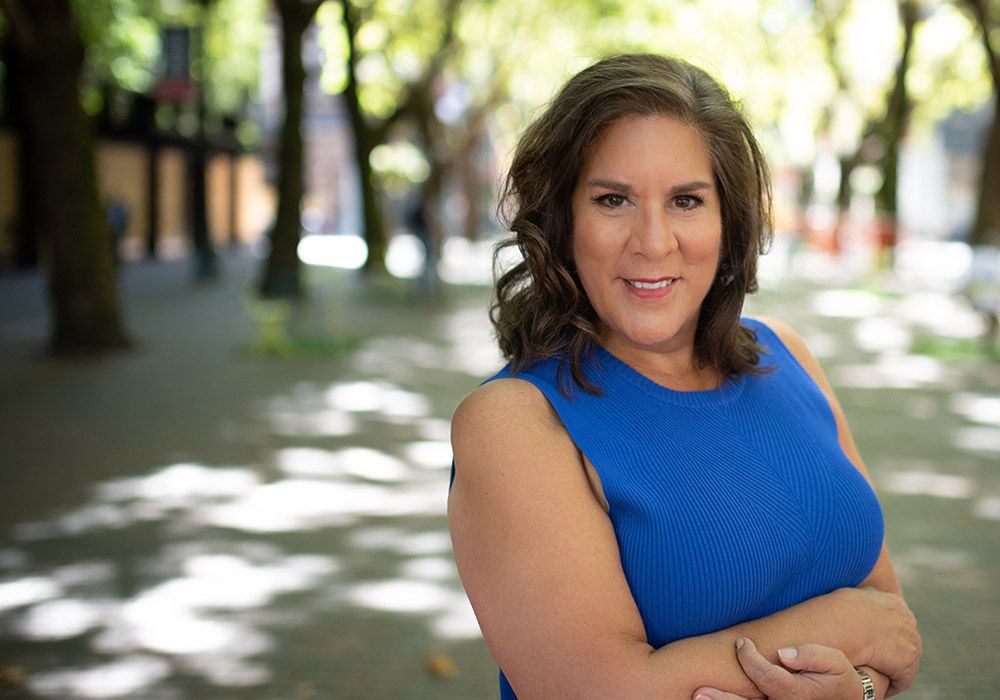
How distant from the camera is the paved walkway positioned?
441 centimetres

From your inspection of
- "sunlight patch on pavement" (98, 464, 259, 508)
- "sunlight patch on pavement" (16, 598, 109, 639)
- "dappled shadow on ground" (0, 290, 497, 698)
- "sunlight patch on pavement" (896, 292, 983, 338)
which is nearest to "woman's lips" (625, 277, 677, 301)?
"dappled shadow on ground" (0, 290, 497, 698)

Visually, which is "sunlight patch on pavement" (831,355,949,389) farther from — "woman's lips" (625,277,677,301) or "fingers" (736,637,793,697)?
"fingers" (736,637,793,697)

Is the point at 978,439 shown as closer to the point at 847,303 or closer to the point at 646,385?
the point at 646,385

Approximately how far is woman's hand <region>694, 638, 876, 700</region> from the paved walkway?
3.72ft

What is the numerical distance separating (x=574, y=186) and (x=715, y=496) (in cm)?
65

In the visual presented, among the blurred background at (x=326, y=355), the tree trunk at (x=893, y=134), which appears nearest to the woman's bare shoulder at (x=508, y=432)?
the blurred background at (x=326, y=355)

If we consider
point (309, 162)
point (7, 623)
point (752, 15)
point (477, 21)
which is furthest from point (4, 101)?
point (309, 162)

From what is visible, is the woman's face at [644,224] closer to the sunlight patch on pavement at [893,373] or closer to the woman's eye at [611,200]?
the woman's eye at [611,200]

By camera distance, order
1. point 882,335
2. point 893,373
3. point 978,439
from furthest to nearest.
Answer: point 882,335, point 893,373, point 978,439

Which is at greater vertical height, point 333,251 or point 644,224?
point 644,224

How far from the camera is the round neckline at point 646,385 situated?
204 cm

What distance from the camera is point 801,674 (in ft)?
6.20

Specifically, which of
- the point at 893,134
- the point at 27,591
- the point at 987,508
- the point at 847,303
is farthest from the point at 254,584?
the point at 893,134

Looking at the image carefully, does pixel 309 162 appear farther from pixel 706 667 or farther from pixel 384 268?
pixel 706 667
